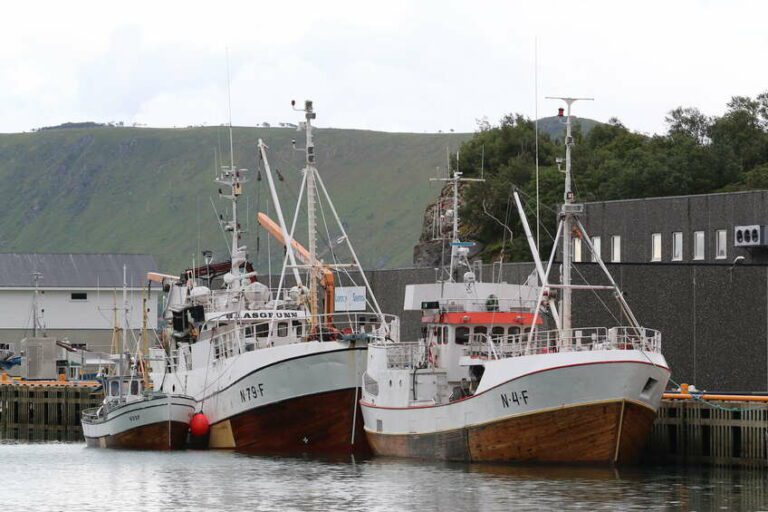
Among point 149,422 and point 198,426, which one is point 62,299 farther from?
point 149,422

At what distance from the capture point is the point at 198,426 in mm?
55938

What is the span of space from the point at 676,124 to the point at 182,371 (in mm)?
74565

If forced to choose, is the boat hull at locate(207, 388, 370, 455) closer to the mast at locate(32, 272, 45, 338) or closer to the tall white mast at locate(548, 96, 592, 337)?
the tall white mast at locate(548, 96, 592, 337)

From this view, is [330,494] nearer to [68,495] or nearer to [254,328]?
[68,495]

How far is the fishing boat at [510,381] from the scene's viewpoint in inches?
1735

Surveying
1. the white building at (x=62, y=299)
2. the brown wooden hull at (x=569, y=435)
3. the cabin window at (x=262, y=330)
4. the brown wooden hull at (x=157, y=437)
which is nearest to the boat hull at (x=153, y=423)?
the brown wooden hull at (x=157, y=437)

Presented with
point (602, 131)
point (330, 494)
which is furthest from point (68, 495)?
point (602, 131)

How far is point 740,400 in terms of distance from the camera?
47.3 meters

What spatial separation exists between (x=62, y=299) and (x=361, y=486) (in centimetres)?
7447

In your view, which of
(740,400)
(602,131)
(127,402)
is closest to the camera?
(740,400)

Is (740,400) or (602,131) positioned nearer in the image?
(740,400)

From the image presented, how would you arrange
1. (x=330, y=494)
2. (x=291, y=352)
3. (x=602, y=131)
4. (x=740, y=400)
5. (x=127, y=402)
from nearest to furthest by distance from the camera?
(x=330, y=494)
(x=740, y=400)
(x=291, y=352)
(x=127, y=402)
(x=602, y=131)

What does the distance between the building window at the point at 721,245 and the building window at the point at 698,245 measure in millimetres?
1125

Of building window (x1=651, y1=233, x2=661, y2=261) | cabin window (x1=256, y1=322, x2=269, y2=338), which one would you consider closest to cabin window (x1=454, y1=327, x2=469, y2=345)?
cabin window (x1=256, y1=322, x2=269, y2=338)
